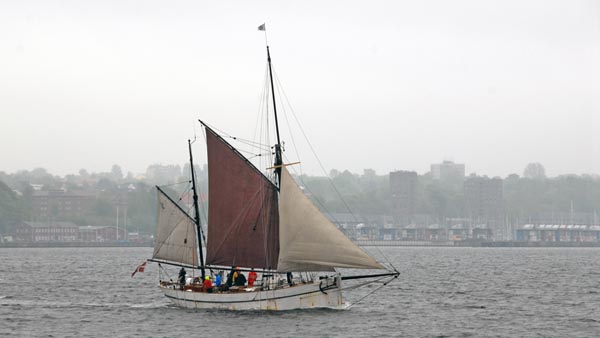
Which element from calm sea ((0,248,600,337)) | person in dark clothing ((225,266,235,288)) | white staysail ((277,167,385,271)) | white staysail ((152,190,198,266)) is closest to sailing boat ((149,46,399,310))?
white staysail ((277,167,385,271))

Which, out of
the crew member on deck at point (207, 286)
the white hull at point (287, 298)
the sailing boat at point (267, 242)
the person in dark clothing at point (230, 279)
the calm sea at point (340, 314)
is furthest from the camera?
the crew member on deck at point (207, 286)

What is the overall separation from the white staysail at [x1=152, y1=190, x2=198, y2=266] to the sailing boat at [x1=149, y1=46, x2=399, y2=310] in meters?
2.99

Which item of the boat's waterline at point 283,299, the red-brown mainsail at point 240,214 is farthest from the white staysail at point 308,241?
the red-brown mainsail at point 240,214

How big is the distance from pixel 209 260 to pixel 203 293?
2174 mm

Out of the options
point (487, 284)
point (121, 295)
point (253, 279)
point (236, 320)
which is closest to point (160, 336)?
point (236, 320)

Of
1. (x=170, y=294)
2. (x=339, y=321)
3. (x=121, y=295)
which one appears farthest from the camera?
(x=121, y=295)

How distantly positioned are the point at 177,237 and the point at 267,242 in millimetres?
9655

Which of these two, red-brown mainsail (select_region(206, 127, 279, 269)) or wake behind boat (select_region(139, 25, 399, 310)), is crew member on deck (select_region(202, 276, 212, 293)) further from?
red-brown mainsail (select_region(206, 127, 279, 269))

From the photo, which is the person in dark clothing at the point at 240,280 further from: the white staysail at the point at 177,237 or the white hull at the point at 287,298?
the white staysail at the point at 177,237

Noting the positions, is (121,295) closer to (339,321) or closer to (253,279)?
(253,279)

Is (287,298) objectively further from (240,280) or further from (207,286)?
(207,286)

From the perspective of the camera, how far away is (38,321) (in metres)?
70.5

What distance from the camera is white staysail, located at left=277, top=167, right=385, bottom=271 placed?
65.7 m

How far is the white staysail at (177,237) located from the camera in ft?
252
